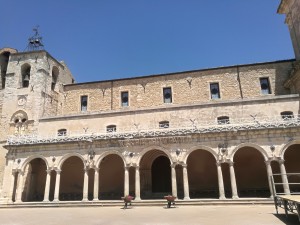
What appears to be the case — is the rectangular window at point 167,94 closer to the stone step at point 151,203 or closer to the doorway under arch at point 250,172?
the doorway under arch at point 250,172

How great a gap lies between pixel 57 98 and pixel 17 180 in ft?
36.6

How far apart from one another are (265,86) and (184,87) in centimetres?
817

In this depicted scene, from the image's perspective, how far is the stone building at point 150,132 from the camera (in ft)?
62.1

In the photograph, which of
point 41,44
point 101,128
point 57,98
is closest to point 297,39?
point 101,128

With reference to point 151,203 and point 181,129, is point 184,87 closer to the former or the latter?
point 181,129

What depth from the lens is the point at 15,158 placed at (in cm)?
2184

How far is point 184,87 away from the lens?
2734cm

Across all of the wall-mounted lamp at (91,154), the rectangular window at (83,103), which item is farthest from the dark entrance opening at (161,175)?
the rectangular window at (83,103)

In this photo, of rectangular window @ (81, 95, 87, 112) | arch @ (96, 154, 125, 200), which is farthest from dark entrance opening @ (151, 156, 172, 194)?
rectangular window @ (81, 95, 87, 112)

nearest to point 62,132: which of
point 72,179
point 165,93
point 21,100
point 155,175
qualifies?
point 72,179

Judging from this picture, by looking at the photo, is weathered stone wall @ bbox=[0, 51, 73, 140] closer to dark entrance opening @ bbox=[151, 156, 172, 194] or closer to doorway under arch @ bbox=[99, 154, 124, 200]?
doorway under arch @ bbox=[99, 154, 124, 200]

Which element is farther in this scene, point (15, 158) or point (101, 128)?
point (101, 128)

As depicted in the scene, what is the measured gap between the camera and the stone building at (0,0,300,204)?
18922 mm

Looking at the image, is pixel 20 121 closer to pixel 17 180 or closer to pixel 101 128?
pixel 17 180
